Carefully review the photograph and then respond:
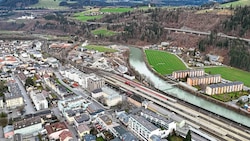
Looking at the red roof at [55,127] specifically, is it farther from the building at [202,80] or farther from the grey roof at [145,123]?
the building at [202,80]

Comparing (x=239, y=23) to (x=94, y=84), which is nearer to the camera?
(x=94, y=84)

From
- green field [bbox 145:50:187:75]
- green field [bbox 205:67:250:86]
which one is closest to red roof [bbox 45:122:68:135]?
green field [bbox 145:50:187:75]

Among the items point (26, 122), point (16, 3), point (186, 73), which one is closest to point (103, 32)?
point (186, 73)

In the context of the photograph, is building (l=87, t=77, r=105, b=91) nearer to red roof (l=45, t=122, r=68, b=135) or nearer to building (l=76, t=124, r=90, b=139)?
red roof (l=45, t=122, r=68, b=135)

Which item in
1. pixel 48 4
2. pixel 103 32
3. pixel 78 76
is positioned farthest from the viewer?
pixel 48 4

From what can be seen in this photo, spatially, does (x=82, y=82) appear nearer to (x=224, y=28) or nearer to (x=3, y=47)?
(x=3, y=47)

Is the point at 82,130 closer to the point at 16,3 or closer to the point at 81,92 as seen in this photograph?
the point at 81,92

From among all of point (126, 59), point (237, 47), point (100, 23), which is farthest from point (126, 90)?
point (100, 23)
